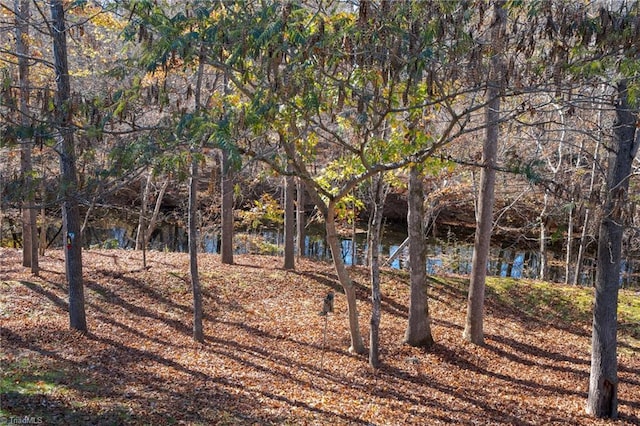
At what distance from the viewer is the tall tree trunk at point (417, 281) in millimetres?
9781

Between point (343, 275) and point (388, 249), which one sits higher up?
point (343, 275)

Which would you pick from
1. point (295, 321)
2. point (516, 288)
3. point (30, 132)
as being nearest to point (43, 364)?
point (30, 132)

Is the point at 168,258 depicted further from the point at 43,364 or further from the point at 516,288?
the point at 516,288

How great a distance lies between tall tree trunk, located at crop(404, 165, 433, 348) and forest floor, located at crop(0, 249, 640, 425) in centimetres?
28

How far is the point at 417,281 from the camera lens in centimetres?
1010

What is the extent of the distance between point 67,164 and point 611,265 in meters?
8.25

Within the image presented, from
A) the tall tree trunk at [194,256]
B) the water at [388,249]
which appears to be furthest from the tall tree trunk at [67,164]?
the water at [388,249]

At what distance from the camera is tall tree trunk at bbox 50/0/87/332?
5.76 m

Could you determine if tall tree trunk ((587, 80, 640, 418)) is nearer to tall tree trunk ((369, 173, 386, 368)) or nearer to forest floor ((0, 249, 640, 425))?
forest floor ((0, 249, 640, 425))

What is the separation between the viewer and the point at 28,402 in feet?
19.5

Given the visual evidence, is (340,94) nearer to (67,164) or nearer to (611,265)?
(611,265)

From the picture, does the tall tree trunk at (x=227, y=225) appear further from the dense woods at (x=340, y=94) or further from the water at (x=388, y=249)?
the water at (x=388, y=249)

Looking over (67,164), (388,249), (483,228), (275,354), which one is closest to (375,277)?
(275,354)

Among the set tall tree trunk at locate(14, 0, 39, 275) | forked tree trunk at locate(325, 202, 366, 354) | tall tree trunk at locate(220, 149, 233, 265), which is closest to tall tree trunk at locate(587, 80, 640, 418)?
forked tree trunk at locate(325, 202, 366, 354)
